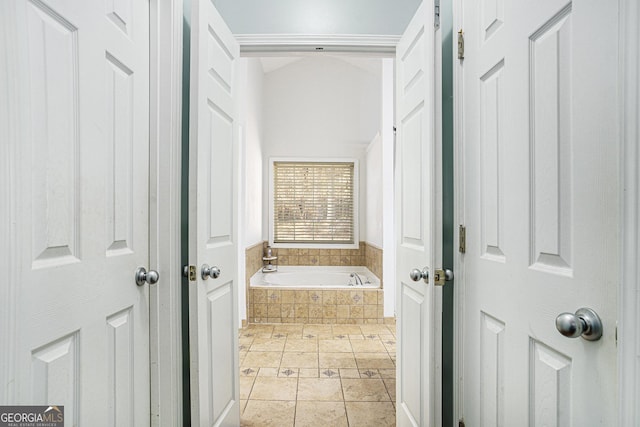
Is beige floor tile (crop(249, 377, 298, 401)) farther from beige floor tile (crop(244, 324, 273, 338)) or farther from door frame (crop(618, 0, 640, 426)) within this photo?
door frame (crop(618, 0, 640, 426))

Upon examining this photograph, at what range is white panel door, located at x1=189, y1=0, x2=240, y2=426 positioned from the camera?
1.44 metres

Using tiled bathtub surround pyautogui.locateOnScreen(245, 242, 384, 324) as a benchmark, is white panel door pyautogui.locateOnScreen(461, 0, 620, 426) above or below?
above

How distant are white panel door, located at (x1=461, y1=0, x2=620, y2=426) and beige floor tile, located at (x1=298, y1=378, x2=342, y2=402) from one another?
1.12 metres

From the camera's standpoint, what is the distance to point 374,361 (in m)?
2.96

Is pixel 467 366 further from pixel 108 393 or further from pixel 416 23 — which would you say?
pixel 416 23

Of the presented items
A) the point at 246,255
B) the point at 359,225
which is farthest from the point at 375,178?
the point at 246,255

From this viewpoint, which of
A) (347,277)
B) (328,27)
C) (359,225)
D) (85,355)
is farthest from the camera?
(359,225)

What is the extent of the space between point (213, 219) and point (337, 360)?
1.87 meters

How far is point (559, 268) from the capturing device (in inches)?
35.7

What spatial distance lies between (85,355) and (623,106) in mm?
1361

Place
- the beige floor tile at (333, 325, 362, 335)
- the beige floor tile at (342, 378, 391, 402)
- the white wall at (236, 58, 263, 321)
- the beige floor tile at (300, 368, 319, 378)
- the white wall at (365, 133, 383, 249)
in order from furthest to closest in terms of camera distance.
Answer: the white wall at (365, 133, 383, 249) < the white wall at (236, 58, 263, 321) < the beige floor tile at (333, 325, 362, 335) < the beige floor tile at (300, 368, 319, 378) < the beige floor tile at (342, 378, 391, 402)

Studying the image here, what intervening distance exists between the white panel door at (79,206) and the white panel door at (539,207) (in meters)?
1.19

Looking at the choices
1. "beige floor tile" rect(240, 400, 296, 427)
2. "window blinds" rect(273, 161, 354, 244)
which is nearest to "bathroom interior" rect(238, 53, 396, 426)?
"beige floor tile" rect(240, 400, 296, 427)

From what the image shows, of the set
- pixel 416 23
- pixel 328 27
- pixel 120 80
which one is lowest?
pixel 120 80
